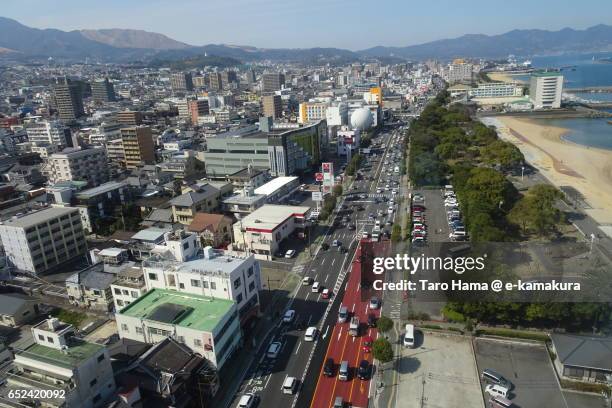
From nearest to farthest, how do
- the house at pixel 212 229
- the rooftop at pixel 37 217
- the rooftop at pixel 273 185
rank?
1. the rooftop at pixel 37 217
2. the house at pixel 212 229
3. the rooftop at pixel 273 185

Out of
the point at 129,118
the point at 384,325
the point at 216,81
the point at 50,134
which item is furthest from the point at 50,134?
the point at 216,81

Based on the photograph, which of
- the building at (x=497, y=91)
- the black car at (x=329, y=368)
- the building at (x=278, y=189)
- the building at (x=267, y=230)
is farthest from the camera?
the building at (x=497, y=91)

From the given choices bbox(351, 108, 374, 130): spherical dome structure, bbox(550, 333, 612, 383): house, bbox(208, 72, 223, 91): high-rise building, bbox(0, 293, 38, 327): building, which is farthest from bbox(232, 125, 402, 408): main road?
bbox(208, 72, 223, 91): high-rise building

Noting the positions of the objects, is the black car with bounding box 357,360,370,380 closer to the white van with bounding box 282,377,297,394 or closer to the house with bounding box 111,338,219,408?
the white van with bounding box 282,377,297,394

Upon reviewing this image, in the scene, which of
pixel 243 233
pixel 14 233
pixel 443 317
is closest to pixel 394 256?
pixel 443 317

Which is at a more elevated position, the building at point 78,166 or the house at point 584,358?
the building at point 78,166

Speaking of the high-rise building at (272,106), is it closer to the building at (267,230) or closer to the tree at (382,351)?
the building at (267,230)

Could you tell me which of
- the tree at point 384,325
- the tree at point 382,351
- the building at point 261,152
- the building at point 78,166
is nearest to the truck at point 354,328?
the tree at point 384,325
